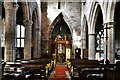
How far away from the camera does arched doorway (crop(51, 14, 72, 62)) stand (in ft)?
95.5

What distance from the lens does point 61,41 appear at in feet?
96.0

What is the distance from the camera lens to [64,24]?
30266 millimetres

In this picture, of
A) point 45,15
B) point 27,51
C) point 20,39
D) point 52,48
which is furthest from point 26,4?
point 52,48

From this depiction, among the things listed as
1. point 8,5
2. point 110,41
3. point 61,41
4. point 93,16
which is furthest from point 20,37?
point 8,5

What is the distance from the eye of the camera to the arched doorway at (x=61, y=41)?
2909 cm

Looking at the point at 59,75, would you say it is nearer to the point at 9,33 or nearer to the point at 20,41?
the point at 9,33

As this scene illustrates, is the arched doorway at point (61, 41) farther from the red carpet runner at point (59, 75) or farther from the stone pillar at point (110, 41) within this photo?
the stone pillar at point (110, 41)

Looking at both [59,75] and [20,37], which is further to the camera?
[20,37]

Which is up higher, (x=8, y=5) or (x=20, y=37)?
(x=8, y=5)

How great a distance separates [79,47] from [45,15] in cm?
558

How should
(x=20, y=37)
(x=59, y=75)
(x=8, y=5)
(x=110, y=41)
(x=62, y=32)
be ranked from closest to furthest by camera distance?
(x=8, y=5), (x=59, y=75), (x=110, y=41), (x=20, y=37), (x=62, y=32)

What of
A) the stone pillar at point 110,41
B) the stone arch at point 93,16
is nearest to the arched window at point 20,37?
the stone arch at point 93,16

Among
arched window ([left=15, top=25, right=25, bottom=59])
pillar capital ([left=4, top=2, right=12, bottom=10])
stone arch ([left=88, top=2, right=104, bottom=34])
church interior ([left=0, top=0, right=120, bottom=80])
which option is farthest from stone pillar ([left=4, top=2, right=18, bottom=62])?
arched window ([left=15, top=25, right=25, bottom=59])

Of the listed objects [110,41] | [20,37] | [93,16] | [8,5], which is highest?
[93,16]
